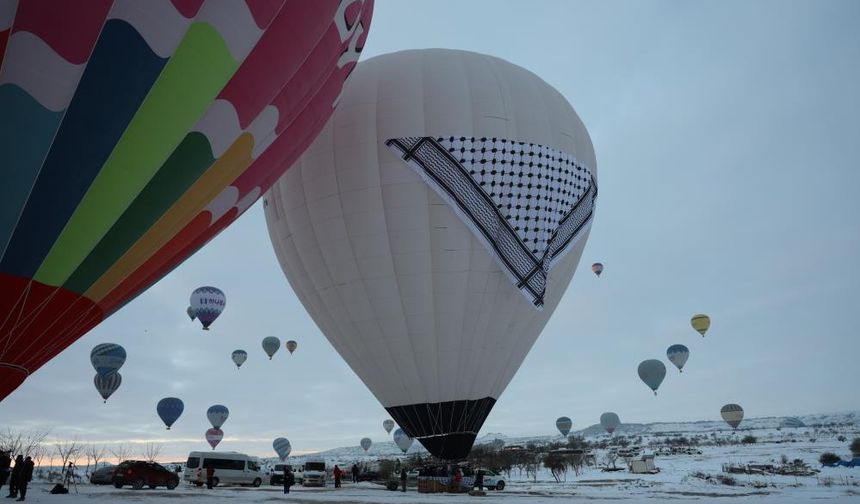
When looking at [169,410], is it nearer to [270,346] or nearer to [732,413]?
[270,346]

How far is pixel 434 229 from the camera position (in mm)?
16125

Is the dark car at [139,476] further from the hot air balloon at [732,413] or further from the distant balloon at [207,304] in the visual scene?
the hot air balloon at [732,413]

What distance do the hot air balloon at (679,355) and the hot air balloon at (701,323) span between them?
135 inches

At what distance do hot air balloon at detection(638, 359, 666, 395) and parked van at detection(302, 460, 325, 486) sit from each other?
2928 centimetres

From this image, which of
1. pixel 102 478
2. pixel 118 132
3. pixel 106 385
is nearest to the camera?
pixel 118 132

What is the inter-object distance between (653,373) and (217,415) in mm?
33747

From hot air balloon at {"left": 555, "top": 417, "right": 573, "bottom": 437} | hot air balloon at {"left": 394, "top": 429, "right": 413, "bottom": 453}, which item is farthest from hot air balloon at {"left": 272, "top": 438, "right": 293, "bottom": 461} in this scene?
hot air balloon at {"left": 555, "top": 417, "right": 573, "bottom": 437}

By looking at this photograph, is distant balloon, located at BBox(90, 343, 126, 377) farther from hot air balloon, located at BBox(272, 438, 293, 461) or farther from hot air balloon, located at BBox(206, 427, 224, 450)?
hot air balloon, located at BBox(272, 438, 293, 461)

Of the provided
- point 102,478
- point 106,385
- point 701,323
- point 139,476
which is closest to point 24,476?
point 139,476

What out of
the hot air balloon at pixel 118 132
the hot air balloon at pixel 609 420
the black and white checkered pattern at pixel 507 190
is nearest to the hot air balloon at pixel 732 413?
the hot air balloon at pixel 609 420

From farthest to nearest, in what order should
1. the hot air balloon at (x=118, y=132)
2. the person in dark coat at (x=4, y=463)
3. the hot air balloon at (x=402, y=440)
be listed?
the hot air balloon at (x=402, y=440)
the person in dark coat at (x=4, y=463)
the hot air balloon at (x=118, y=132)

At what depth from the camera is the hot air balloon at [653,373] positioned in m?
46.3

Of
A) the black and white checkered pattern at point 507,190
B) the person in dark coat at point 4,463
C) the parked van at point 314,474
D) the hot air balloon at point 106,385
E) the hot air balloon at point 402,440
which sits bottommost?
the parked van at point 314,474

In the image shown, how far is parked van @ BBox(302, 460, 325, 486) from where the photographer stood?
26.7 m
